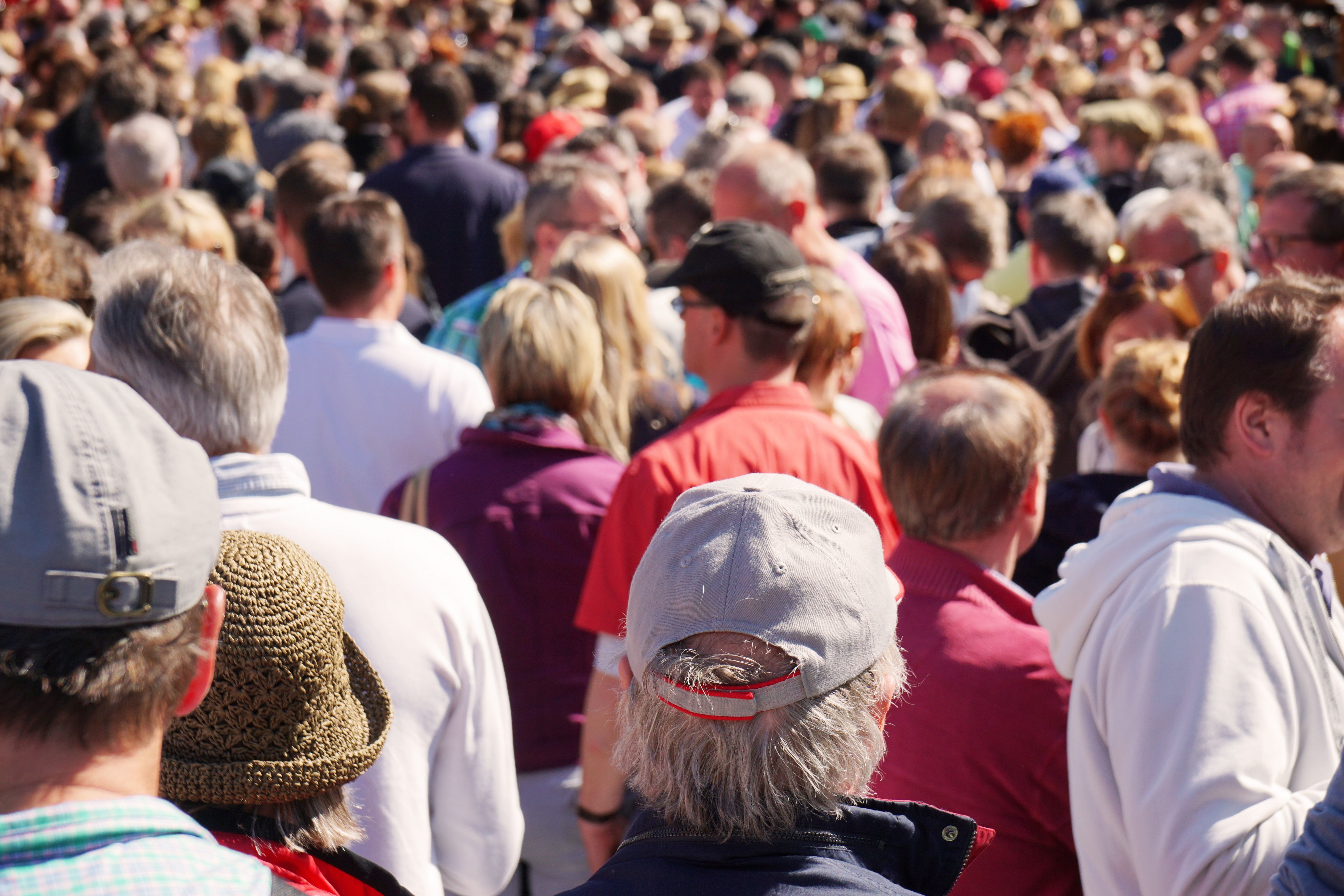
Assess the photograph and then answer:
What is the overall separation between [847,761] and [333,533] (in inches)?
42.8

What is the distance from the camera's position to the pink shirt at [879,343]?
4.52 metres

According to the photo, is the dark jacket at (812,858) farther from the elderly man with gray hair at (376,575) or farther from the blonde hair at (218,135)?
the blonde hair at (218,135)

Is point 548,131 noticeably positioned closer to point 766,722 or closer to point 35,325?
point 35,325

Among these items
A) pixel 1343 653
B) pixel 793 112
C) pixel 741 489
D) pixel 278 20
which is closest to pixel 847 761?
pixel 741 489

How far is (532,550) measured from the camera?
124 inches

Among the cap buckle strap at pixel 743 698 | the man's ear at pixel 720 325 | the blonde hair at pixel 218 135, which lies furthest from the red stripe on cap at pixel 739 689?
the blonde hair at pixel 218 135

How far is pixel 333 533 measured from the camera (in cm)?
219

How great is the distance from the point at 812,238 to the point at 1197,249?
4.53ft

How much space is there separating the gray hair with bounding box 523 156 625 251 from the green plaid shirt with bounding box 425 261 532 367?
305 mm

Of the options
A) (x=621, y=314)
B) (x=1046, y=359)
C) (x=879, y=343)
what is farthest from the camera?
(x=879, y=343)

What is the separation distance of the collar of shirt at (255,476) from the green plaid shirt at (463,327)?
7.15 feet

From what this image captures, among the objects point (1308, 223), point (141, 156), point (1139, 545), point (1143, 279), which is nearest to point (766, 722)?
point (1139, 545)

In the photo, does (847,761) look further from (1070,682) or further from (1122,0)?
(1122,0)

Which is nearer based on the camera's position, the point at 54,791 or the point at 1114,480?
the point at 54,791
